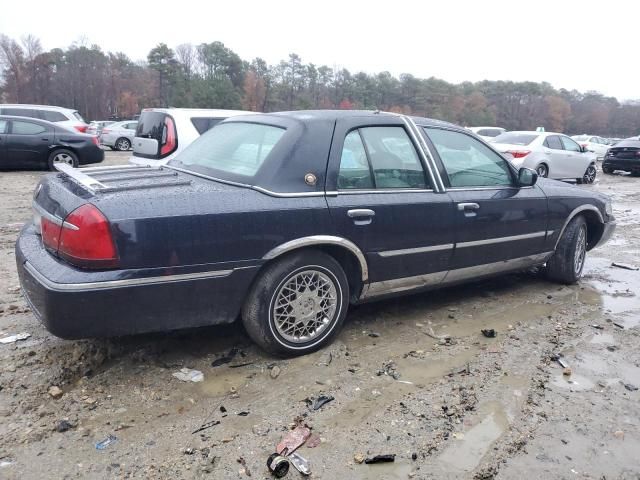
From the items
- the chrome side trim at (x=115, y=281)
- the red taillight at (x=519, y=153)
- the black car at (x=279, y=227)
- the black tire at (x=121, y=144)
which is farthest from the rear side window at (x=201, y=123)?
the black tire at (x=121, y=144)

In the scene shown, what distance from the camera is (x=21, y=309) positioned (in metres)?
4.14

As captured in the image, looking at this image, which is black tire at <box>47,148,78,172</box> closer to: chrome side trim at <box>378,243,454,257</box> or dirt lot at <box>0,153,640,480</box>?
dirt lot at <box>0,153,640,480</box>

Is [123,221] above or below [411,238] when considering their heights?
above

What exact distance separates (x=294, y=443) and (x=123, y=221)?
1.43 meters

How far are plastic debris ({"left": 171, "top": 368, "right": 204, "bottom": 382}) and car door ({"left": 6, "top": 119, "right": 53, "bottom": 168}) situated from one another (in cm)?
1156

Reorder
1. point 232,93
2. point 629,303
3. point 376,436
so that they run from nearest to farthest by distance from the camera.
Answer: point 376,436 < point 629,303 < point 232,93

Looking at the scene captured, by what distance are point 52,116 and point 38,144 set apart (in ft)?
11.4

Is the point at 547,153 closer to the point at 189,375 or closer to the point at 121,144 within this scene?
the point at 189,375

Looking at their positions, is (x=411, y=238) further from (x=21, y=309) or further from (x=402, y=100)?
(x=402, y=100)

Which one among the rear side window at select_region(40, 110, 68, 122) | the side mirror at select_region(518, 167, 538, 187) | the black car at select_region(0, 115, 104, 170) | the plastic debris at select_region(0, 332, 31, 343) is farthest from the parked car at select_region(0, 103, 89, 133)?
the side mirror at select_region(518, 167, 538, 187)

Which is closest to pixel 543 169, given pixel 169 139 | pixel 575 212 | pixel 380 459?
pixel 575 212

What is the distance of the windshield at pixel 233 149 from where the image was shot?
3.53 metres

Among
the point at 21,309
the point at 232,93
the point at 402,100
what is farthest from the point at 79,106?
the point at 21,309

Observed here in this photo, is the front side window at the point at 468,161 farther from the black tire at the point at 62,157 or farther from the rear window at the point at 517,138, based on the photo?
the black tire at the point at 62,157
